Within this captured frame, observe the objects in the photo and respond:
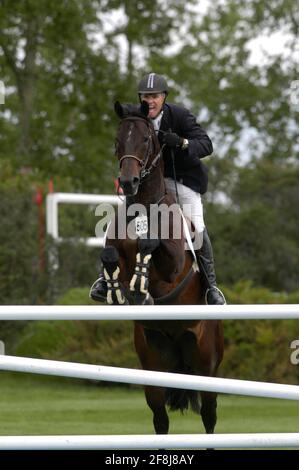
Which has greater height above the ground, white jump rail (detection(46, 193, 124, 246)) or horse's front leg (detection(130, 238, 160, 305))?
white jump rail (detection(46, 193, 124, 246))

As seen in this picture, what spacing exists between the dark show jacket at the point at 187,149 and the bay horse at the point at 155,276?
285mm

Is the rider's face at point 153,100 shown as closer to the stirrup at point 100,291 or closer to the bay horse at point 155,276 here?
the bay horse at point 155,276

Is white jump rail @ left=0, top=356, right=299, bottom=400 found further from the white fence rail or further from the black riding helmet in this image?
the black riding helmet

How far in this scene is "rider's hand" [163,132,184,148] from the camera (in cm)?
784

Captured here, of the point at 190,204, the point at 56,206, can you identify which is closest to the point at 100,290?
the point at 190,204

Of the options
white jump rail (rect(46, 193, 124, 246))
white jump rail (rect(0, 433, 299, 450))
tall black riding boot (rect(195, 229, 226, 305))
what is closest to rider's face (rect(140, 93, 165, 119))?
tall black riding boot (rect(195, 229, 226, 305))

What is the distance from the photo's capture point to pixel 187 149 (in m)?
8.05

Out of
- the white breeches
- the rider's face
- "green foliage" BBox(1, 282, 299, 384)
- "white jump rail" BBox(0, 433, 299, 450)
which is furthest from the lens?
"green foliage" BBox(1, 282, 299, 384)

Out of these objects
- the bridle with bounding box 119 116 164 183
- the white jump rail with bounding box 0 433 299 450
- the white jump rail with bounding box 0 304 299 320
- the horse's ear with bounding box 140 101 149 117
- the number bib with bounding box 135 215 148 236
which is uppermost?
the horse's ear with bounding box 140 101 149 117

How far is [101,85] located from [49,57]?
511 centimetres

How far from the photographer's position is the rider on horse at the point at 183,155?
7.93 metres

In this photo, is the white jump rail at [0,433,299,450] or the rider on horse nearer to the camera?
the white jump rail at [0,433,299,450]

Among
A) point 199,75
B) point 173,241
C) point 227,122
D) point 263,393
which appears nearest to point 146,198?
point 173,241

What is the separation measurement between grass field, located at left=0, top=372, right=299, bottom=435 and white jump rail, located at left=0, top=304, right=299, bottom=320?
15.6 ft
